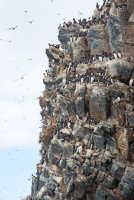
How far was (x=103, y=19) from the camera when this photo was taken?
10081 centimetres

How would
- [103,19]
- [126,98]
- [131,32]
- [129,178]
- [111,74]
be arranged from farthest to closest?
[103,19] → [131,32] → [111,74] → [126,98] → [129,178]

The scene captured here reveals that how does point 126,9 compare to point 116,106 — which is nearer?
point 116,106

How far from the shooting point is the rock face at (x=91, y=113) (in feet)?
259

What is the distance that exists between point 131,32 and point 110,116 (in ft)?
51.9

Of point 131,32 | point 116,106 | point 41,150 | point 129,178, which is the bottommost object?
point 41,150

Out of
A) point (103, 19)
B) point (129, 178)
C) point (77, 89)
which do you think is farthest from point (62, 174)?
point (103, 19)

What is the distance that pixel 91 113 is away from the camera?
8781cm

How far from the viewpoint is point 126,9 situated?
9625 centimetres

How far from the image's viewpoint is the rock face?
78.9m

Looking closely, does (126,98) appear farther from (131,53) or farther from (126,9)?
(126,9)

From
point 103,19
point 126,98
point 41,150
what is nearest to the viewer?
point 126,98

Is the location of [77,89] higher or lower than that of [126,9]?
lower

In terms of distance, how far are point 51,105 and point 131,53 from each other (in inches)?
750

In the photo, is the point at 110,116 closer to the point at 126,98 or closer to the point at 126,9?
the point at 126,98
